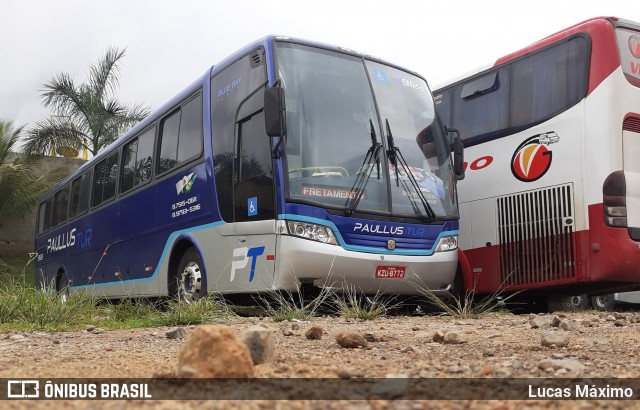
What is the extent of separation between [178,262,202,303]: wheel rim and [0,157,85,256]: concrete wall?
17.0 m

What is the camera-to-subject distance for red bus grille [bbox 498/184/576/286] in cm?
719

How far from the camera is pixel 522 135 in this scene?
799 centimetres

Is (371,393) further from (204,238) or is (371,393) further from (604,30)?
(604,30)

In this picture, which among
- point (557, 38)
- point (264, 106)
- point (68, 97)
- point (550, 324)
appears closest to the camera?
point (550, 324)

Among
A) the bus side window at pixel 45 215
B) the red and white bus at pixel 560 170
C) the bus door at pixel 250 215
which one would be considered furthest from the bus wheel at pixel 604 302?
the bus side window at pixel 45 215

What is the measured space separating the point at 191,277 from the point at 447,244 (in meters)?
3.05

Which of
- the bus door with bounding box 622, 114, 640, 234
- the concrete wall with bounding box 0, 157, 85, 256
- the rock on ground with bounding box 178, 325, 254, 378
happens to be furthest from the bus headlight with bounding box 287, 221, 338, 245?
the concrete wall with bounding box 0, 157, 85, 256

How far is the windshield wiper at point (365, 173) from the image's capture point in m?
6.54

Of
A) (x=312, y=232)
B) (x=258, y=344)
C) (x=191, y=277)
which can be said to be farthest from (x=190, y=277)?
(x=258, y=344)

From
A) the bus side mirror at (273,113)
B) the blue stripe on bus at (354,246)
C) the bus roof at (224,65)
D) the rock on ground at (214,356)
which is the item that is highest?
the bus roof at (224,65)

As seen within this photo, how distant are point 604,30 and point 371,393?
21.7 feet

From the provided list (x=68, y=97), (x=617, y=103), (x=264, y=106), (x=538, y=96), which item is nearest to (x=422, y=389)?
(x=264, y=106)

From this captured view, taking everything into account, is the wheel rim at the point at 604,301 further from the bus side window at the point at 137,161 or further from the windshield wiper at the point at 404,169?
the bus side window at the point at 137,161

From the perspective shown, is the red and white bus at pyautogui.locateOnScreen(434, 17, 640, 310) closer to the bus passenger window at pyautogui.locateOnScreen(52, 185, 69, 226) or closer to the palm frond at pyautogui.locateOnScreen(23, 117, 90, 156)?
the bus passenger window at pyautogui.locateOnScreen(52, 185, 69, 226)
